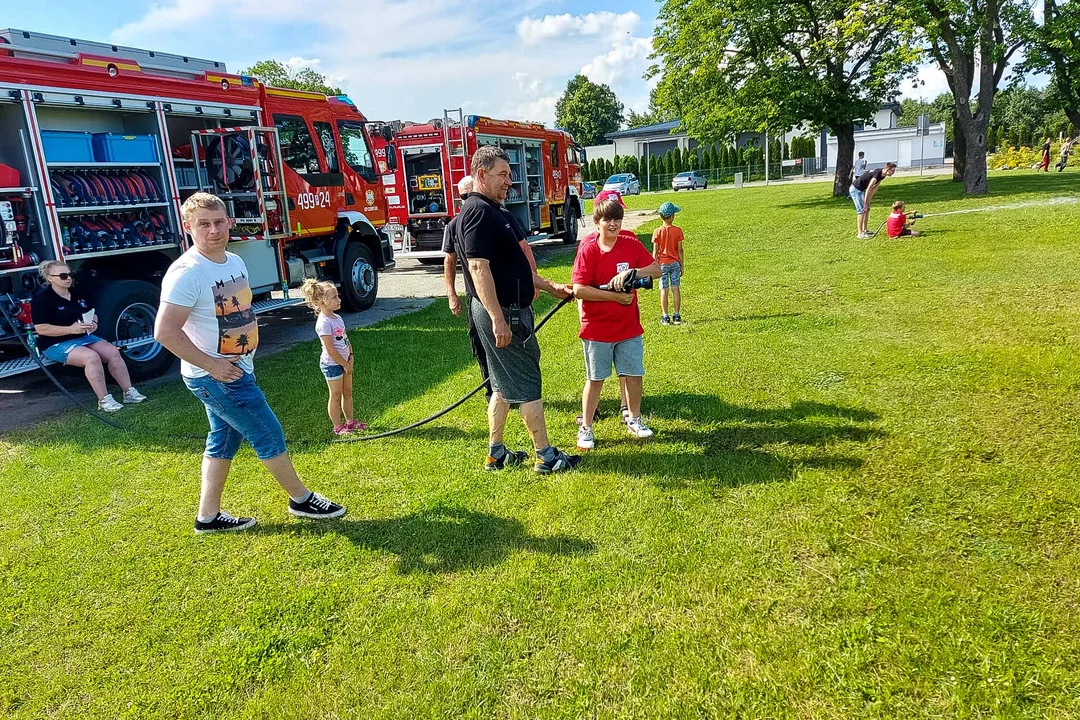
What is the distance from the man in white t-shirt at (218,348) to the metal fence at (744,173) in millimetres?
52870

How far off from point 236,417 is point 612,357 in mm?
2376

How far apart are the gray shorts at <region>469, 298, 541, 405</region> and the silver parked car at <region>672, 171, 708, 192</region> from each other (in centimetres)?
5029

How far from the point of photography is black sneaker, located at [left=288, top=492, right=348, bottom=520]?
4004 millimetres

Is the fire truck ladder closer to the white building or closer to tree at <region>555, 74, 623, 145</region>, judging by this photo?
the white building

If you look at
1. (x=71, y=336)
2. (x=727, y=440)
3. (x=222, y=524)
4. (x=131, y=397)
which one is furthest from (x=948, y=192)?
(x=222, y=524)

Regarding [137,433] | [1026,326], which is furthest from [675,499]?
[1026,326]

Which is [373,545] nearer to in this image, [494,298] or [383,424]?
[494,298]

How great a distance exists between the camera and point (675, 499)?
394 centimetres

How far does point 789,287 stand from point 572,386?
5.27m

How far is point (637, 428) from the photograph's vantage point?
16.1 feet

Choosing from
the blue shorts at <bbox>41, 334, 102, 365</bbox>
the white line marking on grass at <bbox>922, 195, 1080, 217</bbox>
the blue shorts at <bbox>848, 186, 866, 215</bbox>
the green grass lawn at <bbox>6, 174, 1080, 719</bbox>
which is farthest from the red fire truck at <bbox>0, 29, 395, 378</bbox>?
the white line marking on grass at <bbox>922, 195, 1080, 217</bbox>

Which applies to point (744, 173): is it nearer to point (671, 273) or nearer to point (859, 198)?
point (859, 198)

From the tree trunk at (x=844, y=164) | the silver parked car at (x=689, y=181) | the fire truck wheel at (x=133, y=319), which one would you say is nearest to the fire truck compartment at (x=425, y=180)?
the fire truck wheel at (x=133, y=319)

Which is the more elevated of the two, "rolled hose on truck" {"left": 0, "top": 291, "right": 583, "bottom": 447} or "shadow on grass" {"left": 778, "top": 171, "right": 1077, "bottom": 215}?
"shadow on grass" {"left": 778, "top": 171, "right": 1077, "bottom": 215}
